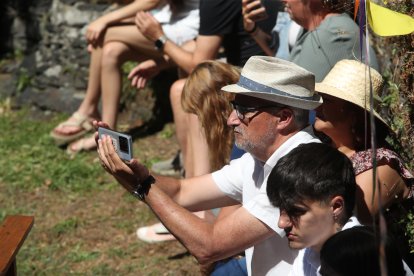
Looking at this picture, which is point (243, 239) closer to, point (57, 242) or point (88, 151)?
point (57, 242)

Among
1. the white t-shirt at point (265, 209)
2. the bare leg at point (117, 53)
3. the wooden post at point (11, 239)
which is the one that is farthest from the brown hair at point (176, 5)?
the white t-shirt at point (265, 209)

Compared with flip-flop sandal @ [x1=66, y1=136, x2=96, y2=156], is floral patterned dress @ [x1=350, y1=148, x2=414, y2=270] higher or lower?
higher

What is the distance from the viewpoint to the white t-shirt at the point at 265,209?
278 cm

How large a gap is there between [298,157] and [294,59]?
1.62 metres

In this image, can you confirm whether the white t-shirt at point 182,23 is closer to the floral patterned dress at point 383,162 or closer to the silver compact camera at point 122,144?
the silver compact camera at point 122,144

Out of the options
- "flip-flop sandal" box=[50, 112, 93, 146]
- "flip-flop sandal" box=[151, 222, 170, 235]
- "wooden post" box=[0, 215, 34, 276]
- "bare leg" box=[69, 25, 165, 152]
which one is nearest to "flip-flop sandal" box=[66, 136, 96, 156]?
"flip-flop sandal" box=[50, 112, 93, 146]

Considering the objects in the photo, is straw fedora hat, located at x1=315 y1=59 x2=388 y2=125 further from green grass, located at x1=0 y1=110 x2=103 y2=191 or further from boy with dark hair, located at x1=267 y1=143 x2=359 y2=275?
green grass, located at x1=0 y1=110 x2=103 y2=191

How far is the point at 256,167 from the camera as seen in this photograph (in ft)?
10.1

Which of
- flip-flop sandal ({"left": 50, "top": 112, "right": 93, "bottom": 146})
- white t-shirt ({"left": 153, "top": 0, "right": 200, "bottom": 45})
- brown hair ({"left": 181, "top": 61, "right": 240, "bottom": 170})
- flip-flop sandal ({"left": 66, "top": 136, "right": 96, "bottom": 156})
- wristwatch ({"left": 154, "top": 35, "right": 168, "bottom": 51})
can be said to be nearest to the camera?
brown hair ({"left": 181, "top": 61, "right": 240, "bottom": 170})

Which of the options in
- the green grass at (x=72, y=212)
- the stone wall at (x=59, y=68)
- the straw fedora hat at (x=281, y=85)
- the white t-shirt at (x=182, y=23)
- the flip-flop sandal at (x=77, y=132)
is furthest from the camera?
the stone wall at (x=59, y=68)

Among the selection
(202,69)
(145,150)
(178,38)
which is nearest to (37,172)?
(145,150)

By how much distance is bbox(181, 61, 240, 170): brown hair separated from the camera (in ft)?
13.0

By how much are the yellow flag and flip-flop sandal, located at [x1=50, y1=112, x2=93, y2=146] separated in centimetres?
397

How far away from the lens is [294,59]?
415cm
